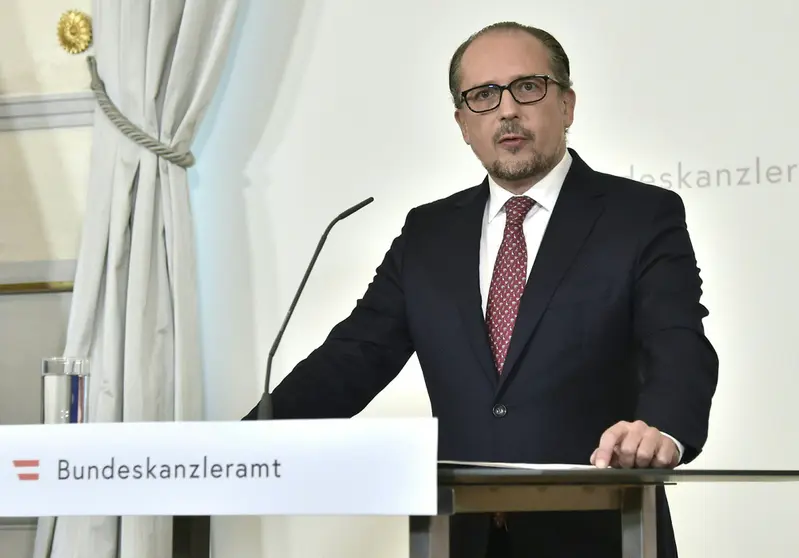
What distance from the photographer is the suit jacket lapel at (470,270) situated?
2004 mm

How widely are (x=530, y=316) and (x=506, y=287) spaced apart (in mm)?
118

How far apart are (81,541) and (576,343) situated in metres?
1.62

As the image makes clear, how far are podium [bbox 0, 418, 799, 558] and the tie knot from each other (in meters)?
0.94

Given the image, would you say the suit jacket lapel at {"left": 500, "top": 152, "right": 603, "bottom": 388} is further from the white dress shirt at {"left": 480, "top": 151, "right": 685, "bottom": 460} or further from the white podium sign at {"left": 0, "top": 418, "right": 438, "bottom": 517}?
the white podium sign at {"left": 0, "top": 418, "right": 438, "bottom": 517}

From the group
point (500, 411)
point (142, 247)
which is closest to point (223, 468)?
point (500, 411)

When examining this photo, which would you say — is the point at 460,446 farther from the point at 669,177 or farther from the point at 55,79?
the point at 55,79

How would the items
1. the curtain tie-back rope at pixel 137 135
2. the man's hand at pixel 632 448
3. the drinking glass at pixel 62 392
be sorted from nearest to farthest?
the man's hand at pixel 632 448 → the drinking glass at pixel 62 392 → the curtain tie-back rope at pixel 137 135

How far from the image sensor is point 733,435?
108 inches

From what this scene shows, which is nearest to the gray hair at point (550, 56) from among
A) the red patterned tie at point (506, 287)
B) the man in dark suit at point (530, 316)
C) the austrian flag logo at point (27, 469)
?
the man in dark suit at point (530, 316)

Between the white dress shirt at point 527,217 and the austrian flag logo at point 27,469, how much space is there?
3.44 feet

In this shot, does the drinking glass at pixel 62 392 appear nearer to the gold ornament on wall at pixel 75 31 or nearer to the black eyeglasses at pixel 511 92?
the black eyeglasses at pixel 511 92

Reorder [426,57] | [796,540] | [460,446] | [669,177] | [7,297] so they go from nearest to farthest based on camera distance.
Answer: [460,446] < [796,540] < [669,177] < [426,57] < [7,297]

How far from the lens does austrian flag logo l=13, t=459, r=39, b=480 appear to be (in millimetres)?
1279

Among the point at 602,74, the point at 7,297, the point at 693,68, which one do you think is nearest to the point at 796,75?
the point at 693,68
